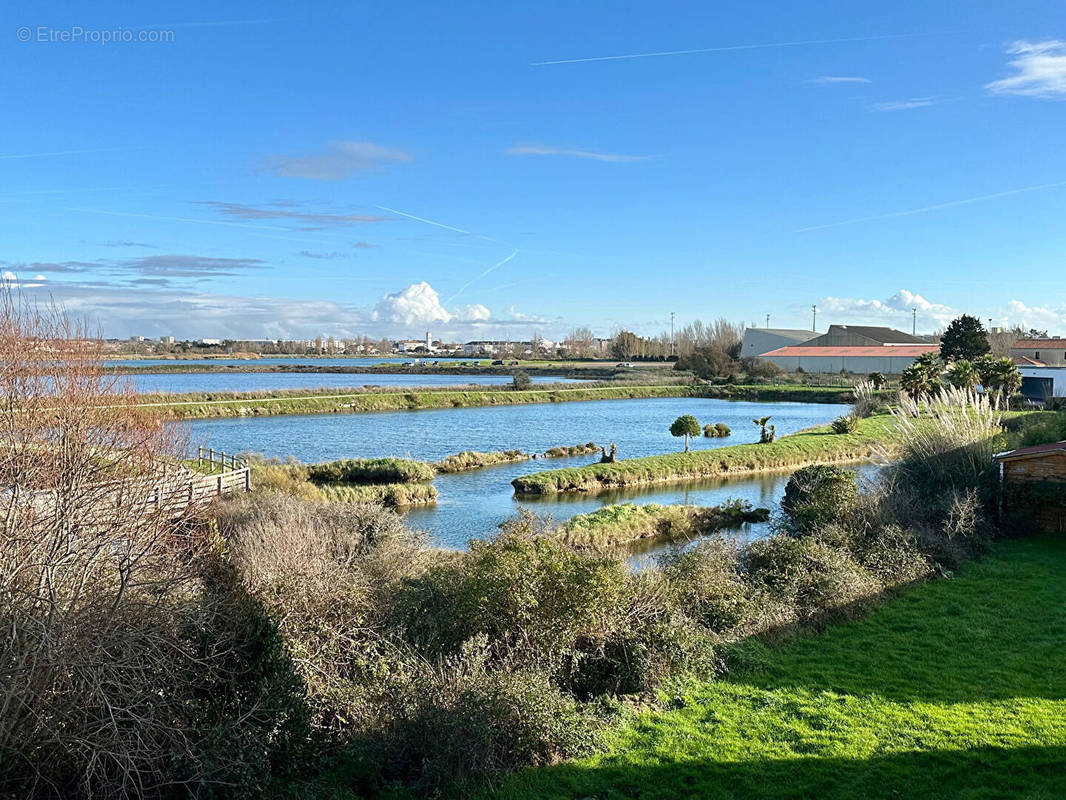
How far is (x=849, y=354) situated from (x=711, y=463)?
67.8 meters

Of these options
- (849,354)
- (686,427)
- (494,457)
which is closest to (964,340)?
(849,354)

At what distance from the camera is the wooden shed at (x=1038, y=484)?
18438mm

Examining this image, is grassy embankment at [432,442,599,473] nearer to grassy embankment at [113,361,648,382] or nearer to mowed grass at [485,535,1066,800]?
mowed grass at [485,535,1066,800]

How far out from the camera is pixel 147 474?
30.7ft

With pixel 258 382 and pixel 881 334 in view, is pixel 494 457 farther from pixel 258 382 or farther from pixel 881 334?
pixel 881 334

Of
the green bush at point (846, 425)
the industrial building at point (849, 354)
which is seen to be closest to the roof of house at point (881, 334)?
the industrial building at point (849, 354)

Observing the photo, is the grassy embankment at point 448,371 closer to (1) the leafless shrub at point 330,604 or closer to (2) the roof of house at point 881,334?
(2) the roof of house at point 881,334

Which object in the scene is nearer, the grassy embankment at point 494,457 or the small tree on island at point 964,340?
the grassy embankment at point 494,457

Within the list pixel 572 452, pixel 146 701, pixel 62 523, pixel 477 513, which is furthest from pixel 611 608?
pixel 572 452

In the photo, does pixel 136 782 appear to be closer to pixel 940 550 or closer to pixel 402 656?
pixel 402 656

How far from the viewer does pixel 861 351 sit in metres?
93.6

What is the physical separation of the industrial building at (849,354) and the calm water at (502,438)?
27.8 meters

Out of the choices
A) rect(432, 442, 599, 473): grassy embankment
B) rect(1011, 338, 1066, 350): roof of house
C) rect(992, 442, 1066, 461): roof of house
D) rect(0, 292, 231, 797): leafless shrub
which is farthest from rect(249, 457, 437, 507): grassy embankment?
rect(1011, 338, 1066, 350): roof of house

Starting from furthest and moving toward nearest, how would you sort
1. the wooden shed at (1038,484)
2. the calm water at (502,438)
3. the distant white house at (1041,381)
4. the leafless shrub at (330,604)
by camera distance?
1. the distant white house at (1041,381)
2. the calm water at (502,438)
3. the wooden shed at (1038,484)
4. the leafless shrub at (330,604)
